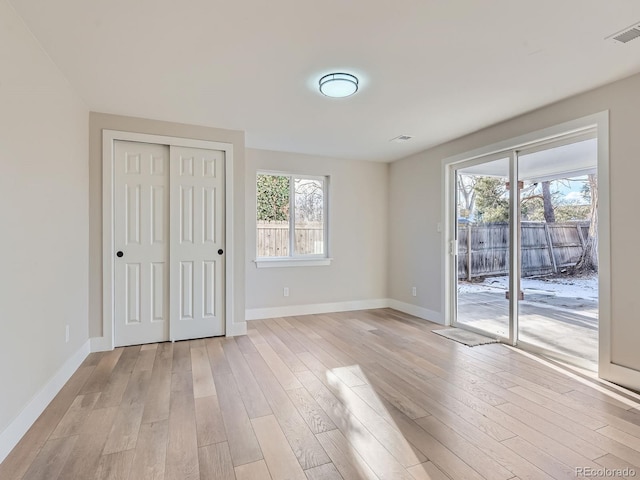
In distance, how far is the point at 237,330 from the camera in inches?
153

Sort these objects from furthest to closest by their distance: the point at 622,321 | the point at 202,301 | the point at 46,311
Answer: the point at 202,301, the point at 622,321, the point at 46,311

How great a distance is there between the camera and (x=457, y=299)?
4332 mm

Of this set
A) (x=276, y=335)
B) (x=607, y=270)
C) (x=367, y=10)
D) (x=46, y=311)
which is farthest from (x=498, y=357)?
(x=46, y=311)

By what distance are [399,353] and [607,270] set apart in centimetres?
185

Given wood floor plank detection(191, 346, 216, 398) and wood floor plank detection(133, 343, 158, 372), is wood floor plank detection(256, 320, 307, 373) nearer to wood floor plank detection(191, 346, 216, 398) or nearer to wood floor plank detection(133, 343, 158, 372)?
wood floor plank detection(191, 346, 216, 398)

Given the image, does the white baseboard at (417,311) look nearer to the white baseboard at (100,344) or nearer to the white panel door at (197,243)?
the white panel door at (197,243)

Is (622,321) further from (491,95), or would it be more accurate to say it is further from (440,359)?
(491,95)

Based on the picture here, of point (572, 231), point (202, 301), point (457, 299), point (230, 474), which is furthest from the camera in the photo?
point (457, 299)

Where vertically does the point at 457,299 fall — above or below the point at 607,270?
below

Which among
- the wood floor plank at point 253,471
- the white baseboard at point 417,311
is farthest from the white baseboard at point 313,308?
the wood floor plank at point 253,471

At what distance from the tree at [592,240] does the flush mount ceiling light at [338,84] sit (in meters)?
2.20

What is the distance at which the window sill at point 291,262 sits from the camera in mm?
4707

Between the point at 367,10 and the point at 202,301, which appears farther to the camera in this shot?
the point at 202,301

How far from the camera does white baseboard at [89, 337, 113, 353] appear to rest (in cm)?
331
